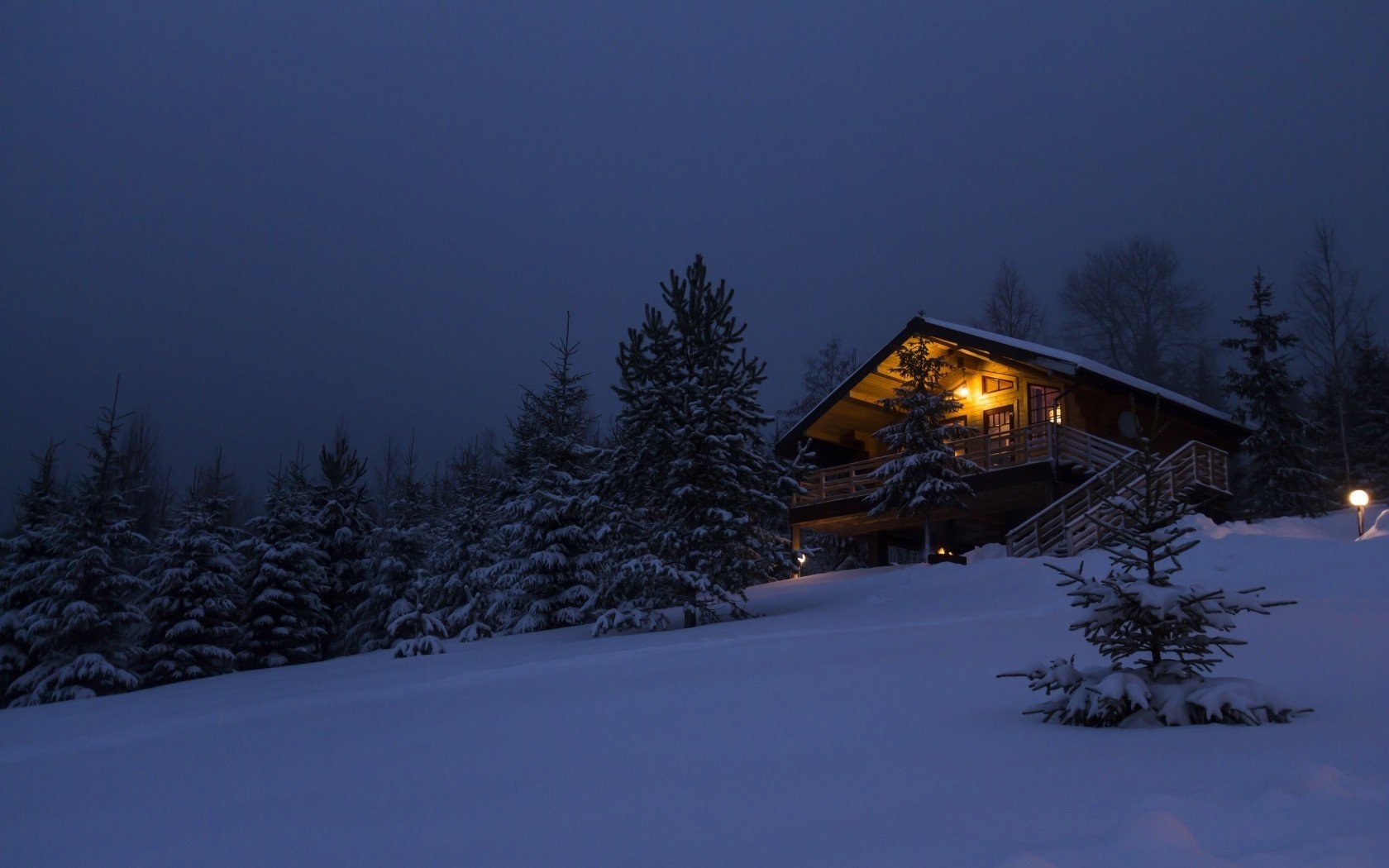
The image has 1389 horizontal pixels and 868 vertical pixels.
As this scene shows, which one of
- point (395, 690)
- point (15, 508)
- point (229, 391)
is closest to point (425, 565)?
point (15, 508)

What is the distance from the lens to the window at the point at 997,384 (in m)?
26.6

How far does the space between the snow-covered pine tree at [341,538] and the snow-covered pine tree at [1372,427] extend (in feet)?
105

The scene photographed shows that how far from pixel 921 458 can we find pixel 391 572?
15.8m

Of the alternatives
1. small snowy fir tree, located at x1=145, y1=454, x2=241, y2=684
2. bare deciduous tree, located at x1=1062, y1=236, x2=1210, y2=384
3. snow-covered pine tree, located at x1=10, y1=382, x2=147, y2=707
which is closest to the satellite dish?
bare deciduous tree, located at x1=1062, y1=236, x2=1210, y2=384

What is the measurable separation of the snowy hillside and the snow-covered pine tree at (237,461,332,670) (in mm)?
13590

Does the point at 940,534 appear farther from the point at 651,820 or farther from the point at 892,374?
the point at 651,820

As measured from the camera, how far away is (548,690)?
8.88 metres

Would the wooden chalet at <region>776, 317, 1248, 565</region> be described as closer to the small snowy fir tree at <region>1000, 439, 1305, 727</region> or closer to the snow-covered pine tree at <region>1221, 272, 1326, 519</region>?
the snow-covered pine tree at <region>1221, 272, 1326, 519</region>

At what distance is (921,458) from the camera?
70.0 feet

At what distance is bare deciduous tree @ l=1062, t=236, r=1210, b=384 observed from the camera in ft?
135

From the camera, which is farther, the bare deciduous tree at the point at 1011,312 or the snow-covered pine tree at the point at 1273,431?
the bare deciduous tree at the point at 1011,312

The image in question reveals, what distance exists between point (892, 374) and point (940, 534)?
249 inches

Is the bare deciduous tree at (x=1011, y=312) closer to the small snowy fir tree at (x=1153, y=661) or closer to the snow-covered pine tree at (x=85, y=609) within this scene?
the snow-covered pine tree at (x=85, y=609)

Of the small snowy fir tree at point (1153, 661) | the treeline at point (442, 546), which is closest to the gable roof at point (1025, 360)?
the treeline at point (442, 546)
